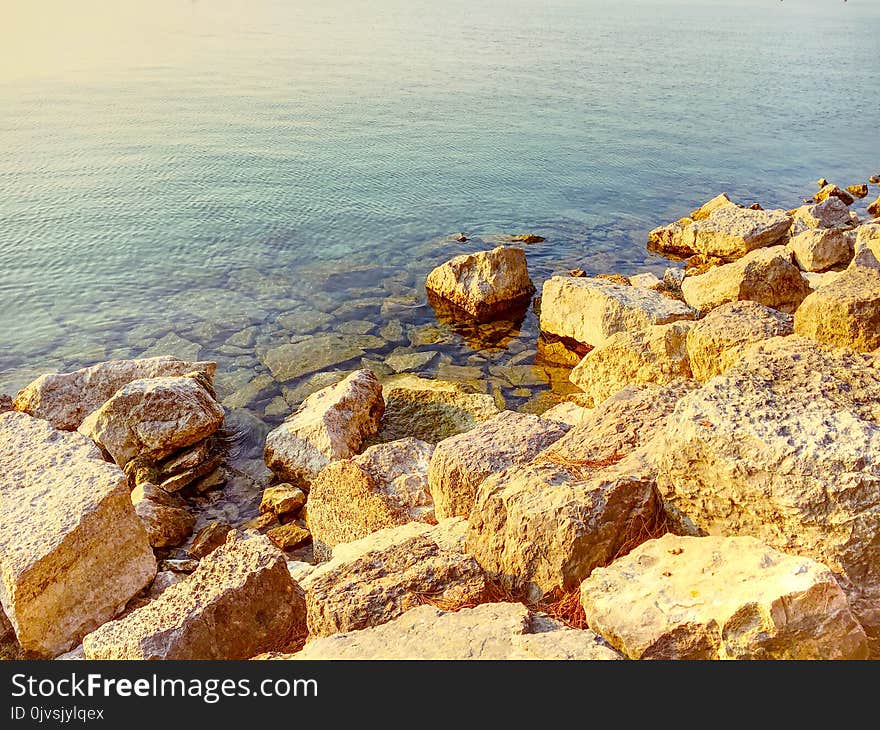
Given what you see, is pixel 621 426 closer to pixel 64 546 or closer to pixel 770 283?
pixel 64 546

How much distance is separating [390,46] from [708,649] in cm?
5261

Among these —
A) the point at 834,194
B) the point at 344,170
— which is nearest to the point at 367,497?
the point at 344,170

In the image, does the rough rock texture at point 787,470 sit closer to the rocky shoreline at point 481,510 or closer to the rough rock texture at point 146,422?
the rocky shoreline at point 481,510

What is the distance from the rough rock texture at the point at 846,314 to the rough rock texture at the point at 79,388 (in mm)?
9254

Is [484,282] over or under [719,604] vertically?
under

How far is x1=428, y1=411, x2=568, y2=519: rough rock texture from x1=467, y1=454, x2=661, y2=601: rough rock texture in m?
1.16

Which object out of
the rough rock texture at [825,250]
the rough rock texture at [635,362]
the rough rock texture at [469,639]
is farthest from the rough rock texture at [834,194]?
the rough rock texture at [469,639]

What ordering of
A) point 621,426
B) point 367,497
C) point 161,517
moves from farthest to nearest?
point 161,517 → point 367,497 → point 621,426

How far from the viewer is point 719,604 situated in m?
4.32

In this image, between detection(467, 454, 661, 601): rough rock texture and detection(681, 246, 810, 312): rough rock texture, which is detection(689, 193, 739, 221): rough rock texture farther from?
detection(467, 454, 661, 601): rough rock texture

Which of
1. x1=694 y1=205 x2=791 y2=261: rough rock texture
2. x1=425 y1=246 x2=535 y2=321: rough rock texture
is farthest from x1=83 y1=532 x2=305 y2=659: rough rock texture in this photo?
x1=694 y1=205 x2=791 y2=261: rough rock texture

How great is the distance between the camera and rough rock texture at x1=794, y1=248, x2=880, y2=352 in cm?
700

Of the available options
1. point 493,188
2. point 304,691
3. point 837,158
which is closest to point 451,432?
point 304,691

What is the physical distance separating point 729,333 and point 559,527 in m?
4.56
